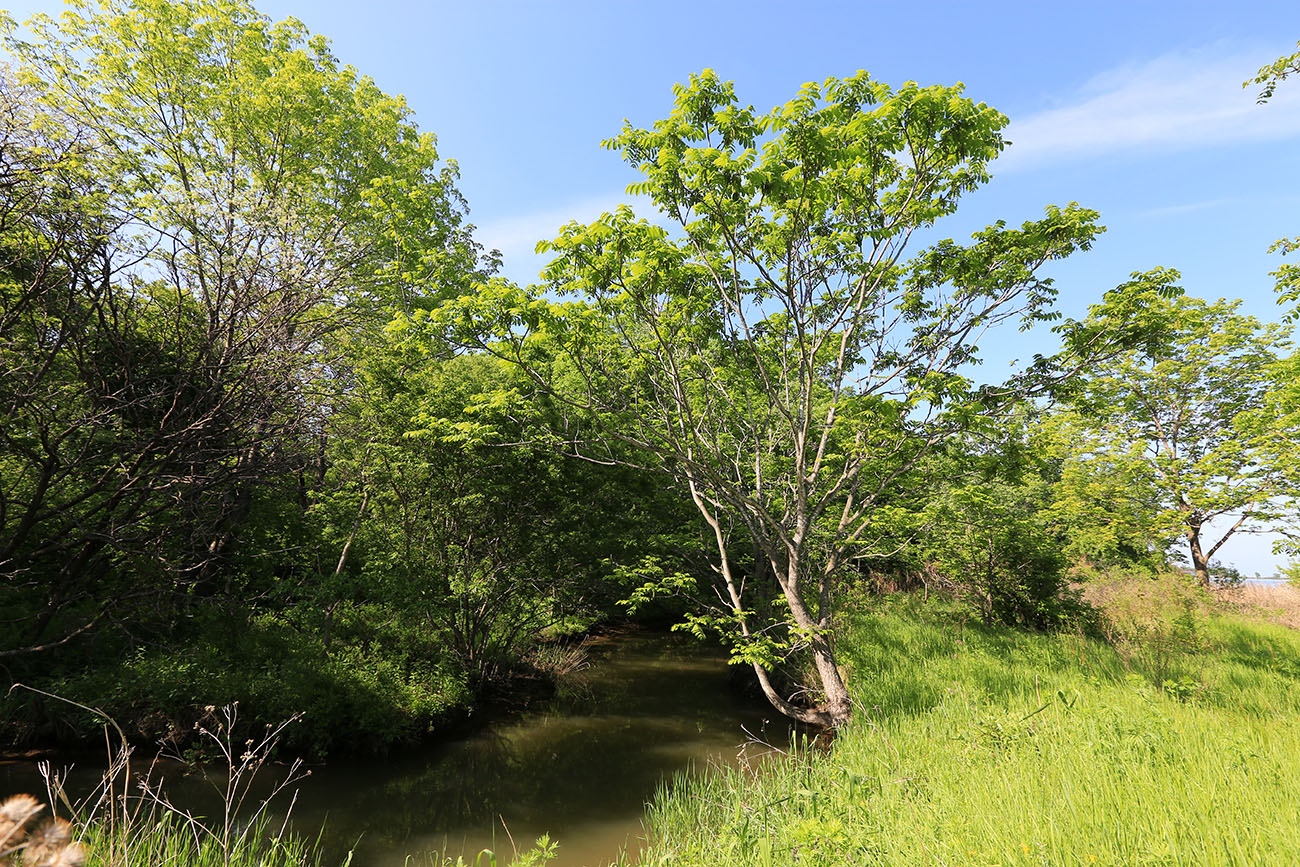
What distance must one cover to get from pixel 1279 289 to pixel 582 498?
1563 cm

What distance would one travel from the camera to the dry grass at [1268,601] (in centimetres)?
1508

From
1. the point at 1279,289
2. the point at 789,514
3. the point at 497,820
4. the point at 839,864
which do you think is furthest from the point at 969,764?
the point at 1279,289

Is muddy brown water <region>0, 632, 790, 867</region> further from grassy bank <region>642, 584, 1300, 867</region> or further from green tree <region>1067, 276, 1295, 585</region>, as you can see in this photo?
green tree <region>1067, 276, 1295, 585</region>

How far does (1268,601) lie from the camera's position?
1691 centimetres

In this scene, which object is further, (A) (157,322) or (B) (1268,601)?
(B) (1268,601)

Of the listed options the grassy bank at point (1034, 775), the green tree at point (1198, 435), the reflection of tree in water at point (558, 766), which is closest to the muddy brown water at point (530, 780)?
the reflection of tree in water at point (558, 766)

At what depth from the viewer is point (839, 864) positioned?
10.7 feet

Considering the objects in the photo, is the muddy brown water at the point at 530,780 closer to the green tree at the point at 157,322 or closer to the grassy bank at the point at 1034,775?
the grassy bank at the point at 1034,775

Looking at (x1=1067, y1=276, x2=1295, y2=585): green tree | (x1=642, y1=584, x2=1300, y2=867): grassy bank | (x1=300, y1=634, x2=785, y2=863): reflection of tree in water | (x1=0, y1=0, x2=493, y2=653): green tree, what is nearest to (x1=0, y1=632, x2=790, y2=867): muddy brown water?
(x1=300, y1=634, x2=785, y2=863): reflection of tree in water

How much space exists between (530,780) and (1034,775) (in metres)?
7.20

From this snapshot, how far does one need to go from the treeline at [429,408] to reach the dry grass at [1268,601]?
21.6ft

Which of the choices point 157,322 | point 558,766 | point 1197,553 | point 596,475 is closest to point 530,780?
point 558,766

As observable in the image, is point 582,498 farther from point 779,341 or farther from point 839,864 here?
point 839,864

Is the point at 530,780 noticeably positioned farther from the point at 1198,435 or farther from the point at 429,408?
the point at 1198,435
